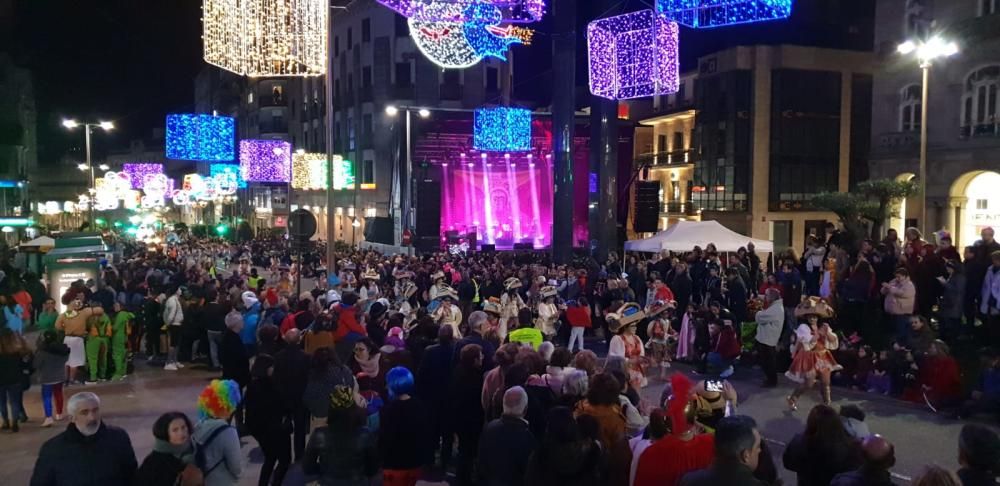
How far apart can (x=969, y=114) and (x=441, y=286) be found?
19383 millimetres

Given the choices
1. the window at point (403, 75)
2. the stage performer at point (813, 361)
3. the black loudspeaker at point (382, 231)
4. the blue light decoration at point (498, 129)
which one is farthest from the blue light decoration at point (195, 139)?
the window at point (403, 75)

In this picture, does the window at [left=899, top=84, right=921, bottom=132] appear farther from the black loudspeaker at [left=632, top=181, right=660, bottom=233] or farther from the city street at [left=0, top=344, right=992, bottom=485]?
the city street at [left=0, top=344, right=992, bottom=485]

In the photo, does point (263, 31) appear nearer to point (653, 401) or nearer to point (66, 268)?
point (653, 401)

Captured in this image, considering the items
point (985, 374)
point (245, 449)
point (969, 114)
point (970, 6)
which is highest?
point (970, 6)

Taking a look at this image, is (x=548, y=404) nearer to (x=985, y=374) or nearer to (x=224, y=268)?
(x=985, y=374)

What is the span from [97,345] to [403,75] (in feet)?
105

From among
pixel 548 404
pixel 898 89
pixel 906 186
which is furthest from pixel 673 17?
pixel 898 89

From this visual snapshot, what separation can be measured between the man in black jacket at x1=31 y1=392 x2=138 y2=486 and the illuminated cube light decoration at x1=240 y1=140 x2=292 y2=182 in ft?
83.8

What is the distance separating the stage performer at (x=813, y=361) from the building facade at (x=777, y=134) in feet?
94.3

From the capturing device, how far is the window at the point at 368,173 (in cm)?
4244

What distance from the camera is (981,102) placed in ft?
75.7

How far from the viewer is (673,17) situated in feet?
42.1

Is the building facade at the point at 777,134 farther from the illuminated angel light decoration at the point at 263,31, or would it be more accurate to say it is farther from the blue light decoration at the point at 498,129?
the illuminated angel light decoration at the point at 263,31

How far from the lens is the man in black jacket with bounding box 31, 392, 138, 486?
423 cm
